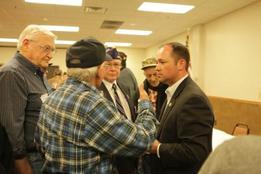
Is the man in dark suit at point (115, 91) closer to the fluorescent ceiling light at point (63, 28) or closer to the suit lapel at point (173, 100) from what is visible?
the suit lapel at point (173, 100)

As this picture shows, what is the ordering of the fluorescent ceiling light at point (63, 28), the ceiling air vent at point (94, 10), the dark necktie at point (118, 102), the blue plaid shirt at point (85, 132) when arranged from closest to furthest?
the blue plaid shirt at point (85, 132) < the dark necktie at point (118, 102) < the ceiling air vent at point (94, 10) < the fluorescent ceiling light at point (63, 28)

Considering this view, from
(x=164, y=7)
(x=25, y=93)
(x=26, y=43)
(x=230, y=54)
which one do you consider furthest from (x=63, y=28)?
(x=25, y=93)

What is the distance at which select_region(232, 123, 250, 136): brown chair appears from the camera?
9.52 feet

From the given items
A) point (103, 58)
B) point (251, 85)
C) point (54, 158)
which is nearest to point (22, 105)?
point (54, 158)

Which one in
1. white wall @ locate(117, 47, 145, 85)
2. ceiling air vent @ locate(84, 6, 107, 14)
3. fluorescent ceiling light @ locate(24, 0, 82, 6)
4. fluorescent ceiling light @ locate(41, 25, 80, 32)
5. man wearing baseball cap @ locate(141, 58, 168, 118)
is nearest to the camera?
man wearing baseball cap @ locate(141, 58, 168, 118)

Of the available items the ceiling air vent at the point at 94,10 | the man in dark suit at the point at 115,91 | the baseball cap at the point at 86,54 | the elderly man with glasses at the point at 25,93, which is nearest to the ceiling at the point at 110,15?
the ceiling air vent at the point at 94,10

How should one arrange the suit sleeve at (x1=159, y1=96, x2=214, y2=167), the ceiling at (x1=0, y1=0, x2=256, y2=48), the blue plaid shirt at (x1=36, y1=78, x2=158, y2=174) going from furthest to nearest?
the ceiling at (x1=0, y1=0, x2=256, y2=48)
the suit sleeve at (x1=159, y1=96, x2=214, y2=167)
the blue plaid shirt at (x1=36, y1=78, x2=158, y2=174)

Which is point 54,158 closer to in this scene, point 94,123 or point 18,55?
point 94,123

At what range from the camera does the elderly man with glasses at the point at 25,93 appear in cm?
162

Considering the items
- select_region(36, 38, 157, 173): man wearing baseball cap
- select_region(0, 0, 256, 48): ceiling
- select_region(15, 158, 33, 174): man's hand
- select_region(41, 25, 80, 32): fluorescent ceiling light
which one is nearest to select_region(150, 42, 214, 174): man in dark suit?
select_region(36, 38, 157, 173): man wearing baseball cap

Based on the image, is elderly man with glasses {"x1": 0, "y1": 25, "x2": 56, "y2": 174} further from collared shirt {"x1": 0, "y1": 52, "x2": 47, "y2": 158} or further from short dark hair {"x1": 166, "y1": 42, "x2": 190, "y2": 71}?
short dark hair {"x1": 166, "y1": 42, "x2": 190, "y2": 71}

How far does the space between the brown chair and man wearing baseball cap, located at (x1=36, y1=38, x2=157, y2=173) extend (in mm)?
1841

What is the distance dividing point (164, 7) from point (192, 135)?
454 centimetres

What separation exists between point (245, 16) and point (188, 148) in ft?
16.0
